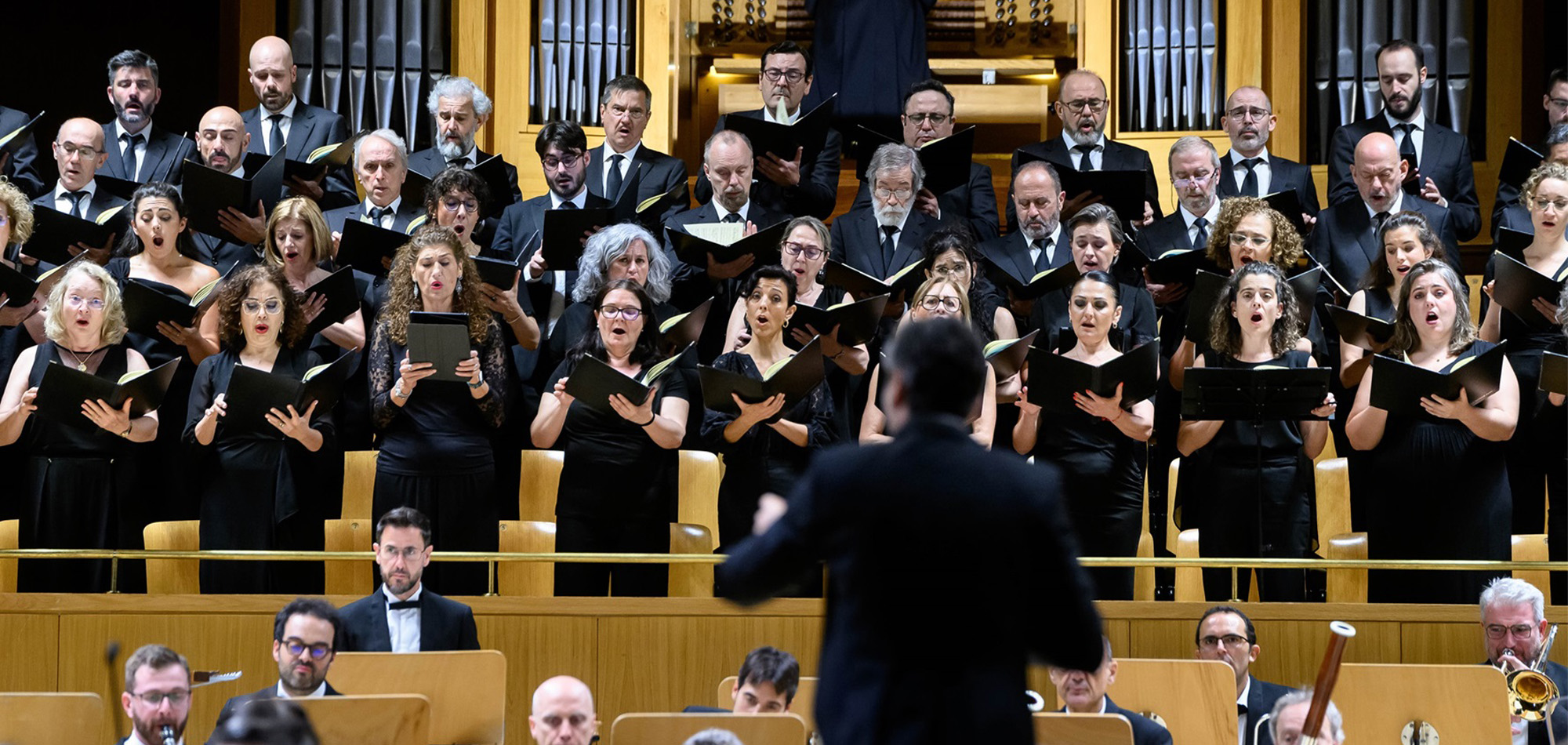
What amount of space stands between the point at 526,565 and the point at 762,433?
75 cm

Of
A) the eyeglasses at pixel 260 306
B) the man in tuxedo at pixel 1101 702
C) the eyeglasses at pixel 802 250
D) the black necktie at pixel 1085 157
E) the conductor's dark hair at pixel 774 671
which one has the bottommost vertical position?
the man in tuxedo at pixel 1101 702

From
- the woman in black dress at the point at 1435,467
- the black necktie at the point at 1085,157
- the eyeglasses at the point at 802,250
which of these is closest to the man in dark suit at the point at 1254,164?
the black necktie at the point at 1085,157

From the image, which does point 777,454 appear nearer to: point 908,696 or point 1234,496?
point 1234,496

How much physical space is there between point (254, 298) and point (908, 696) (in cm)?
305

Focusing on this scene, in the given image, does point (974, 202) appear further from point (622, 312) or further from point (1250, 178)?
point (622, 312)

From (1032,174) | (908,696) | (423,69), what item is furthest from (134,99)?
(908,696)

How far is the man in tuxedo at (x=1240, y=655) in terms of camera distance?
4.06 meters

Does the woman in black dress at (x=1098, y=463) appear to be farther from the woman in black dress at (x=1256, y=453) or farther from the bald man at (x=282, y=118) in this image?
the bald man at (x=282, y=118)

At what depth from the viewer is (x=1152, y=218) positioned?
5.85 m

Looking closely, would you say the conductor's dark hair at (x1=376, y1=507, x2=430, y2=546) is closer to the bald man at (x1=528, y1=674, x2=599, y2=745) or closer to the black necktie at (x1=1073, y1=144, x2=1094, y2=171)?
the bald man at (x1=528, y1=674, x2=599, y2=745)

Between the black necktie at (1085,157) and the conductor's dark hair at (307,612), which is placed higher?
the black necktie at (1085,157)

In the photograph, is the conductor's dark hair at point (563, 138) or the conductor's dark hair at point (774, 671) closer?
the conductor's dark hair at point (774, 671)

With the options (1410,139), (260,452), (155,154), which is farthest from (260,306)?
(1410,139)

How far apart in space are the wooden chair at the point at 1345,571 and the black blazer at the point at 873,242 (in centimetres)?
143
